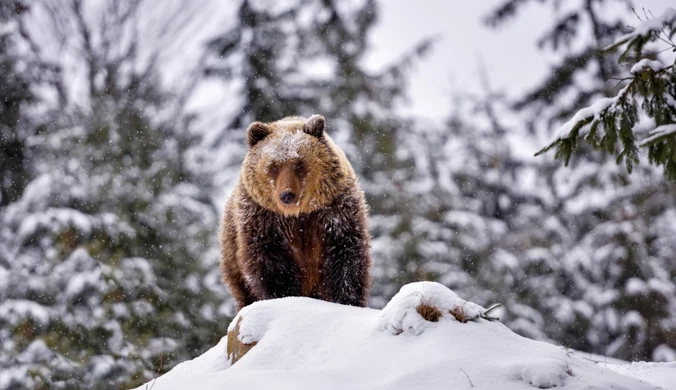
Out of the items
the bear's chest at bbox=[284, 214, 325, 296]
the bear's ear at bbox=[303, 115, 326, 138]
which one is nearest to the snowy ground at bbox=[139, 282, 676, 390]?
the bear's chest at bbox=[284, 214, 325, 296]

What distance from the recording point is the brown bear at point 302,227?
5.50m

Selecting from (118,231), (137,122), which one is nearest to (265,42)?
(137,122)

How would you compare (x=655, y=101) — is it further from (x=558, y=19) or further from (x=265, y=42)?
(x=265, y=42)

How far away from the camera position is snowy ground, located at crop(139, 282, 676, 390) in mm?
3184

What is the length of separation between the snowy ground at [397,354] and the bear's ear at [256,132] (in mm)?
1908

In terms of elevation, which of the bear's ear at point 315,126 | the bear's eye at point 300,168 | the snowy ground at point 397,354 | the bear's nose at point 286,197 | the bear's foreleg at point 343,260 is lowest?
the snowy ground at point 397,354

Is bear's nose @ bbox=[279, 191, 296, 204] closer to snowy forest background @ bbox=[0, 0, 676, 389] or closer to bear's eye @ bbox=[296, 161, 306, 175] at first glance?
bear's eye @ bbox=[296, 161, 306, 175]

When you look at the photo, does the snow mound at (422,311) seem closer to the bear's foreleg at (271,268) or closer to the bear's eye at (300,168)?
the bear's foreleg at (271,268)

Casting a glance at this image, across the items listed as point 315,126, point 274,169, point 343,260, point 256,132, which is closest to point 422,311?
point 343,260

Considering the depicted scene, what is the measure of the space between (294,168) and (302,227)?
20.2 inches

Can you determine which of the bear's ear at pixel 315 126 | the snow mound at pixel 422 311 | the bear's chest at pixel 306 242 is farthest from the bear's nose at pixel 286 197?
the snow mound at pixel 422 311

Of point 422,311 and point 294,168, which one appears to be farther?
point 294,168

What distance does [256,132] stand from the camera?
5875 mm

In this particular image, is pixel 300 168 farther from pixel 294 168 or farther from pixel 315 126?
pixel 315 126
